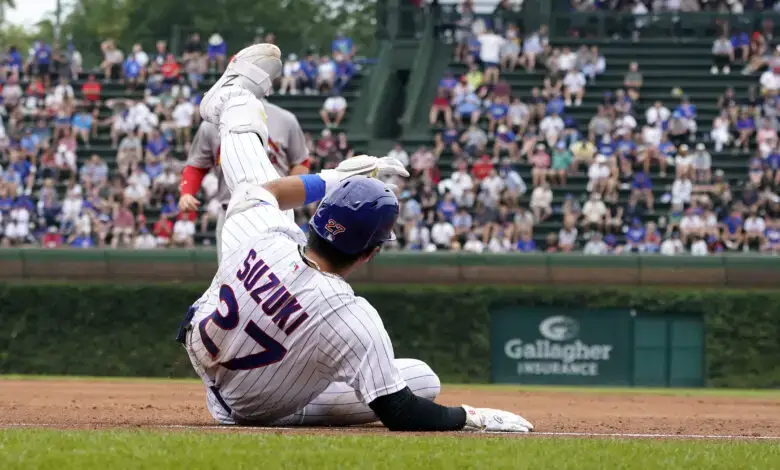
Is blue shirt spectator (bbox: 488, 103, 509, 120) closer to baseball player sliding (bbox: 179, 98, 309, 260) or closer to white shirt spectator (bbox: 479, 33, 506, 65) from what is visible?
white shirt spectator (bbox: 479, 33, 506, 65)

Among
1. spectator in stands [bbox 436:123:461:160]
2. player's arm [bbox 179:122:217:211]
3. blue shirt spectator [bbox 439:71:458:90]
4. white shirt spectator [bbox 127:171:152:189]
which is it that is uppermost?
player's arm [bbox 179:122:217:211]

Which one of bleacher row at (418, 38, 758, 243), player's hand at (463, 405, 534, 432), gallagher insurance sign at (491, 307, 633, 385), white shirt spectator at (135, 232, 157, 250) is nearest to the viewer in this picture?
player's hand at (463, 405, 534, 432)

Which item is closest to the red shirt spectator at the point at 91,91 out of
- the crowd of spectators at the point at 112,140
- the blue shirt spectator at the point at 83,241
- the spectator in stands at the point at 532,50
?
the crowd of spectators at the point at 112,140

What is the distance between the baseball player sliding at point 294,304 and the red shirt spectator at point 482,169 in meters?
17.5

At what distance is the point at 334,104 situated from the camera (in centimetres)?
2747

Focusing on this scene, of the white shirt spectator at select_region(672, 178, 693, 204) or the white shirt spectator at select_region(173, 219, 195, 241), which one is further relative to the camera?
the white shirt spectator at select_region(173, 219, 195, 241)

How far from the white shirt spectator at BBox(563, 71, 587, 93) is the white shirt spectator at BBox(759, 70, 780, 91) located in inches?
129

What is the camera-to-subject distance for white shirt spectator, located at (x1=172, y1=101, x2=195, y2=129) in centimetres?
2641

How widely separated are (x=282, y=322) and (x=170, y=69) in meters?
22.8

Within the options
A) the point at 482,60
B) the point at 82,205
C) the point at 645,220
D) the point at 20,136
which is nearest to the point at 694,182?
the point at 645,220

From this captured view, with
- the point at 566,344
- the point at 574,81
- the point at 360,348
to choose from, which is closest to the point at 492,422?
the point at 360,348

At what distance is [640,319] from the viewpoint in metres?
18.8

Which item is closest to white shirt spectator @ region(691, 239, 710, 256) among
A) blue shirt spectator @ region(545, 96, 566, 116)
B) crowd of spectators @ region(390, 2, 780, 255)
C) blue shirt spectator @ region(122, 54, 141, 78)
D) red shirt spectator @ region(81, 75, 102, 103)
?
crowd of spectators @ region(390, 2, 780, 255)

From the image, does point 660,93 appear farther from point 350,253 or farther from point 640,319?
point 350,253
